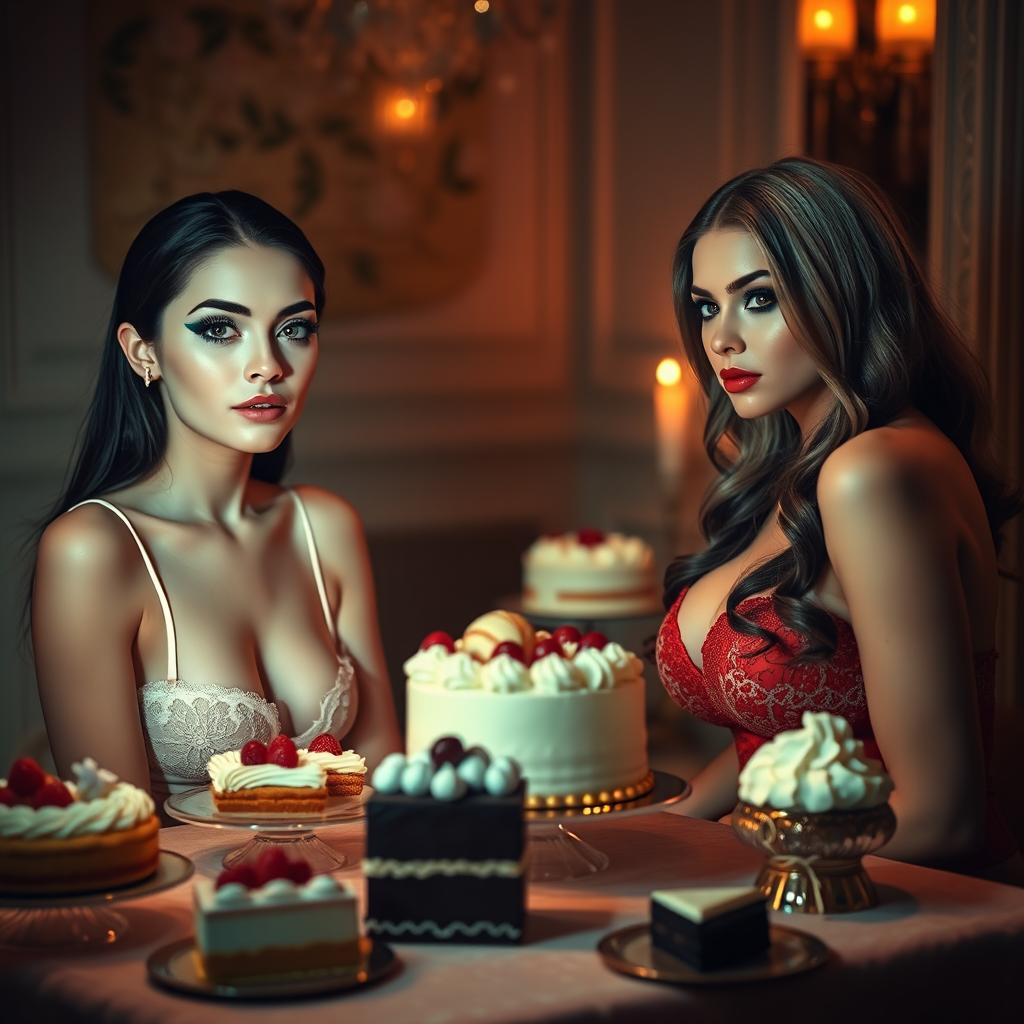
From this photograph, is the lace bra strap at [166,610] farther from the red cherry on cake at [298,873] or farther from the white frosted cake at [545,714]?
the red cherry on cake at [298,873]

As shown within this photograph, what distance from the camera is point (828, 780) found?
1971mm

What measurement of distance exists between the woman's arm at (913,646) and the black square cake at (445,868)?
70cm

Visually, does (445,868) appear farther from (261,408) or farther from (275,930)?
(261,408)

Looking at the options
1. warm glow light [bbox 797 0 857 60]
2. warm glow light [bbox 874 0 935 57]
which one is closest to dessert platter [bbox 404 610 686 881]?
warm glow light [bbox 874 0 935 57]

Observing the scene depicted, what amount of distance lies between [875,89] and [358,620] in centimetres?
238

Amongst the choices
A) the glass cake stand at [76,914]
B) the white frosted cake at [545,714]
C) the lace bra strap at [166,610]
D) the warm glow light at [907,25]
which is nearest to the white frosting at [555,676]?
the white frosted cake at [545,714]

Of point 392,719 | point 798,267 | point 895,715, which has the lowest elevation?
point 392,719

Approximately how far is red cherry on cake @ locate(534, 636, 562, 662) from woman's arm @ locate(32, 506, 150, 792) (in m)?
0.83

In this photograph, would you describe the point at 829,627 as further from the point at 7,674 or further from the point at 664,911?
the point at 7,674

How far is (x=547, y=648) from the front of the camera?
222 centimetres

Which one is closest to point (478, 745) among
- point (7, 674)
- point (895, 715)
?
point (895, 715)

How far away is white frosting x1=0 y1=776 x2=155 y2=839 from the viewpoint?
1.96m

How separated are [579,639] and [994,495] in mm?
928

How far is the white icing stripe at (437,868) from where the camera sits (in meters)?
1.92
